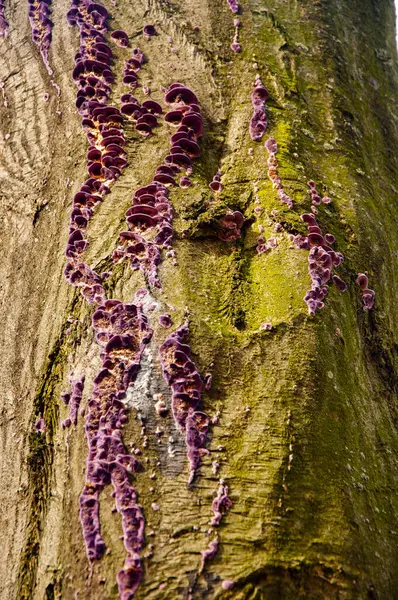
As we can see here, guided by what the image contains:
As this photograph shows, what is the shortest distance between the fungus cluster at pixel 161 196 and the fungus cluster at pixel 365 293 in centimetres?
83

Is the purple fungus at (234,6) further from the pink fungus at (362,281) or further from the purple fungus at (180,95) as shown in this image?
the pink fungus at (362,281)

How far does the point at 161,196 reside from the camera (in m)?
2.41

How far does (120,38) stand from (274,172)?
1171mm

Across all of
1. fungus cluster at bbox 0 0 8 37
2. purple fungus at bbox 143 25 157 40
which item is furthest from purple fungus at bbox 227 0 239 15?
fungus cluster at bbox 0 0 8 37

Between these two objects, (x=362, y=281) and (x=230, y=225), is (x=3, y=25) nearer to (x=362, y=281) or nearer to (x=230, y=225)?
(x=230, y=225)

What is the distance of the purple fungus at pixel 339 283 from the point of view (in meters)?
2.34

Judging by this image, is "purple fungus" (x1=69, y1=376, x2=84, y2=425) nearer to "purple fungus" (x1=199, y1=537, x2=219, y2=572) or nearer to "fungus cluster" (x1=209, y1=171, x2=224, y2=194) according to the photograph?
"purple fungus" (x1=199, y1=537, x2=219, y2=572)

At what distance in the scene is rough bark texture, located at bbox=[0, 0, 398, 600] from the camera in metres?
1.82

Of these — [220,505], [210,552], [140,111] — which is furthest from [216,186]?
[210,552]

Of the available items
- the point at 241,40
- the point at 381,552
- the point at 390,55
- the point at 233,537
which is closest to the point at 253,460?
the point at 233,537

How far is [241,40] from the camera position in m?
3.07

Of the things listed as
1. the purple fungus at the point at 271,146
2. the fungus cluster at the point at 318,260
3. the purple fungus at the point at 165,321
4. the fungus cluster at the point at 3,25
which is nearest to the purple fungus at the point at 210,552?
the purple fungus at the point at 165,321

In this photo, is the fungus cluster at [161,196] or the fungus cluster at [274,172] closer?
the fungus cluster at [161,196]

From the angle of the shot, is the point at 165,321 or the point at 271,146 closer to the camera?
the point at 165,321
